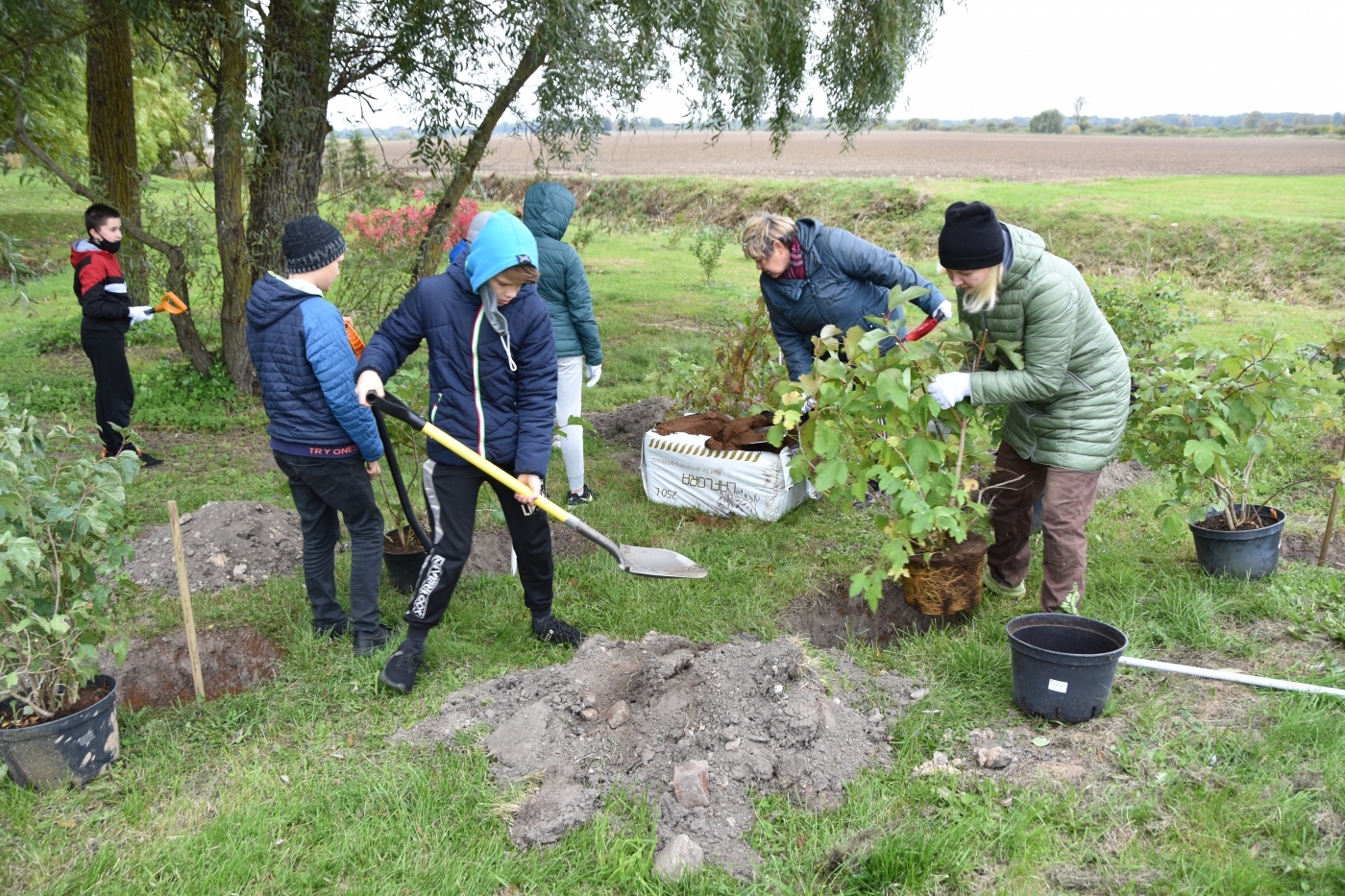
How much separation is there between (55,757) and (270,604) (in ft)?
4.78

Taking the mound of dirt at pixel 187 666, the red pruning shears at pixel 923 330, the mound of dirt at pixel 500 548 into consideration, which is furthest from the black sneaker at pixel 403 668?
the red pruning shears at pixel 923 330

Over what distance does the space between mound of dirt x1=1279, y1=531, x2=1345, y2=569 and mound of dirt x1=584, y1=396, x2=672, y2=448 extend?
410 centimetres

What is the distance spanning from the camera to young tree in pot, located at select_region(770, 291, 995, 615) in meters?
3.58

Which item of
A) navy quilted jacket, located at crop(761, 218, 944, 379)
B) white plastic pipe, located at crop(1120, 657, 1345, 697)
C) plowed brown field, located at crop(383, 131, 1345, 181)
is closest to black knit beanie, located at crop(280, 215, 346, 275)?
navy quilted jacket, located at crop(761, 218, 944, 379)

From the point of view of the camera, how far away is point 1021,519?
13.9 feet

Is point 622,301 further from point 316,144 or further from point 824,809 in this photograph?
point 824,809

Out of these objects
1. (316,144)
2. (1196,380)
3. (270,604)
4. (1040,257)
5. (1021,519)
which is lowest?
(270,604)

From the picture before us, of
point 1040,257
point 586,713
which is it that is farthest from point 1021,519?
point 586,713

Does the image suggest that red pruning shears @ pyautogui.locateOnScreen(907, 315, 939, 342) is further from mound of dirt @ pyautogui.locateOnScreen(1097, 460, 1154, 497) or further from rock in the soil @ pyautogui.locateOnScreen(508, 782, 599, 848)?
rock in the soil @ pyautogui.locateOnScreen(508, 782, 599, 848)

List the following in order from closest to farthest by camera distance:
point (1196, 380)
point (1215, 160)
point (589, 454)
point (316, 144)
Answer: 1. point (1196, 380)
2. point (589, 454)
3. point (316, 144)
4. point (1215, 160)

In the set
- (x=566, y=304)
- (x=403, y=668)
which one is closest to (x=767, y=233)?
(x=566, y=304)

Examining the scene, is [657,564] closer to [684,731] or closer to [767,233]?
[684,731]

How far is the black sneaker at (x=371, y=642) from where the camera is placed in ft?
13.0

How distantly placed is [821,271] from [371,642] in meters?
2.98
